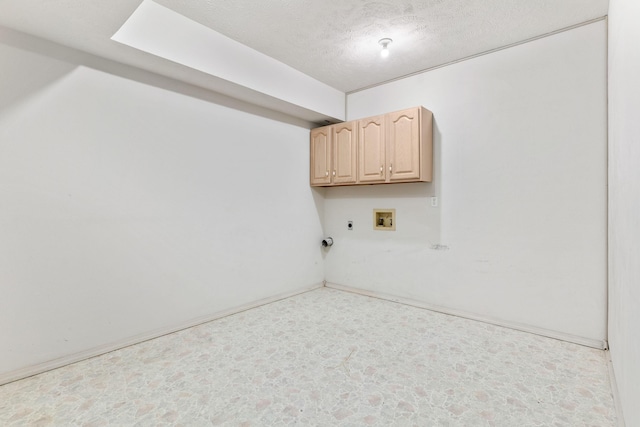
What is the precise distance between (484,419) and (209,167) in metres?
2.91

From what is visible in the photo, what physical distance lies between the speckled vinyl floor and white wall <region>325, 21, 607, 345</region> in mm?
396

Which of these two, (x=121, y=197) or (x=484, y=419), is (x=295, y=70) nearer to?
(x=121, y=197)

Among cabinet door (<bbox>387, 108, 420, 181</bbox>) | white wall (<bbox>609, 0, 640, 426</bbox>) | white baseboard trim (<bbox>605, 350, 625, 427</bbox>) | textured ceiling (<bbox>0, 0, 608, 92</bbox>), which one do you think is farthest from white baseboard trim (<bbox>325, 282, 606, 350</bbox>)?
textured ceiling (<bbox>0, 0, 608, 92</bbox>)

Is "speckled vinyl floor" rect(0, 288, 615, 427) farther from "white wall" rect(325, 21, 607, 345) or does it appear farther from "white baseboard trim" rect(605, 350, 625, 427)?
"white wall" rect(325, 21, 607, 345)

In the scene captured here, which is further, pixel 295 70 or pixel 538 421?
pixel 295 70

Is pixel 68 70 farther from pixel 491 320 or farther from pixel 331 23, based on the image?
pixel 491 320

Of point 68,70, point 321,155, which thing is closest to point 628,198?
point 321,155

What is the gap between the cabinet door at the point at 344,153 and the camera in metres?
3.62

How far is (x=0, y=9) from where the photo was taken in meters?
1.79

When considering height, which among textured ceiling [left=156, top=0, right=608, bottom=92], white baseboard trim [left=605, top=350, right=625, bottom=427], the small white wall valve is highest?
textured ceiling [left=156, top=0, right=608, bottom=92]

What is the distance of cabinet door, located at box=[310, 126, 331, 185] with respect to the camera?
388 centimetres

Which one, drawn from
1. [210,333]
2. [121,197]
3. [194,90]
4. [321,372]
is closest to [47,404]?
[210,333]

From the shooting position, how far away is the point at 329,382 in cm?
193

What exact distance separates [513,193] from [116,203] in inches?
137
